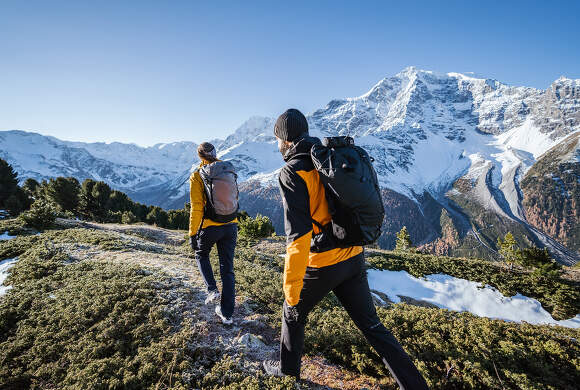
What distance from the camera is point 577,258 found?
15600 centimetres

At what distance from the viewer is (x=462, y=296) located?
41.1 ft

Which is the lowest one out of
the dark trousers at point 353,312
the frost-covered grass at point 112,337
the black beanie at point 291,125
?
the frost-covered grass at point 112,337

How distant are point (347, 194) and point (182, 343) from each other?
390 cm

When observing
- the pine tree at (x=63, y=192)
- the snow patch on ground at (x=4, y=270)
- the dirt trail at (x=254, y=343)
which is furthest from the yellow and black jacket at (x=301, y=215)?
the pine tree at (x=63, y=192)

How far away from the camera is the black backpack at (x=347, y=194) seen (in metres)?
2.57

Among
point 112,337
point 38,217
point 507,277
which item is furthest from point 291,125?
point 38,217

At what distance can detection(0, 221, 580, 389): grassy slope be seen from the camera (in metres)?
3.70

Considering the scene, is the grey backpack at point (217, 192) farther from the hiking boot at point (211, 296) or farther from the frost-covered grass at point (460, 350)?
the frost-covered grass at point (460, 350)

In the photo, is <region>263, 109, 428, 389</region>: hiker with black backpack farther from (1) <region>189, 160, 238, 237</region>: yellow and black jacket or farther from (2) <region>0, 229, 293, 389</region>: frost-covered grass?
(1) <region>189, 160, 238, 237</region>: yellow and black jacket

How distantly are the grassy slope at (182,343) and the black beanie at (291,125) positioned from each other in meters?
3.37

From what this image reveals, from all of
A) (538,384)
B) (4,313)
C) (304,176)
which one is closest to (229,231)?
(304,176)

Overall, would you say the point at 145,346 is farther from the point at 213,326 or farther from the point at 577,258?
the point at 577,258

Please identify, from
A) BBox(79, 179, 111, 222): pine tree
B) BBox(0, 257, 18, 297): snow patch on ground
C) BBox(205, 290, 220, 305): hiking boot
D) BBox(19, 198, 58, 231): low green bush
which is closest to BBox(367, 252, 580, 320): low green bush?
BBox(205, 290, 220, 305): hiking boot

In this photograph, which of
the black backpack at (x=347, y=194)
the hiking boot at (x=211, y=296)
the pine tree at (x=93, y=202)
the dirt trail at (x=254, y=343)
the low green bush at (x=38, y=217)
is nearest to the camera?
the black backpack at (x=347, y=194)
